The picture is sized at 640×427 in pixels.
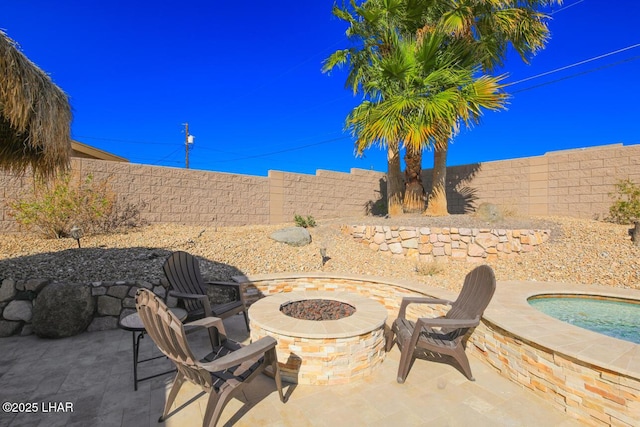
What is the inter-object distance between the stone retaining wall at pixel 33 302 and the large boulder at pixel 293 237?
3.57 m

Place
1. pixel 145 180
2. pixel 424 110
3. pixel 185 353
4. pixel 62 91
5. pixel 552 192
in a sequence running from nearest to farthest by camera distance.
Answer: pixel 185 353 → pixel 62 91 → pixel 424 110 → pixel 145 180 → pixel 552 192

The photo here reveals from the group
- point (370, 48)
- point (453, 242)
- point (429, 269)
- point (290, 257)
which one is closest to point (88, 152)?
point (290, 257)

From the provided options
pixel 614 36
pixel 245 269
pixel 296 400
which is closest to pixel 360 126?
pixel 245 269

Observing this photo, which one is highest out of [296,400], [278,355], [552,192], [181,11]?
[181,11]

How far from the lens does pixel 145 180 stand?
859 cm

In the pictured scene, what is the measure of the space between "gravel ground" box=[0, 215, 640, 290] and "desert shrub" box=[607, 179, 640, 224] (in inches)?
19.9

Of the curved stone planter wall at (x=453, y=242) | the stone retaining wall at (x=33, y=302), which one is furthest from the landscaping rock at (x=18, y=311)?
the curved stone planter wall at (x=453, y=242)

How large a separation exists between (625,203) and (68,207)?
42.4ft

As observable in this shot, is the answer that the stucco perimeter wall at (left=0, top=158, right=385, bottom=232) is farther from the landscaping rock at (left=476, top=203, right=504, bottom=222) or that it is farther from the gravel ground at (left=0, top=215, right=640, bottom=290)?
the landscaping rock at (left=476, top=203, right=504, bottom=222)

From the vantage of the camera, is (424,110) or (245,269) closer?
(245,269)

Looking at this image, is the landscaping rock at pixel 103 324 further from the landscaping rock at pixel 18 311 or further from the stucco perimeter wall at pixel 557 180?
the stucco perimeter wall at pixel 557 180

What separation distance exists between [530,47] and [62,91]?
36.1ft

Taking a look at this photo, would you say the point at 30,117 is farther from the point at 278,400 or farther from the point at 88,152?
the point at 88,152

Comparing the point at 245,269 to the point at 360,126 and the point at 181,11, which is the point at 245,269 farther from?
the point at 181,11
